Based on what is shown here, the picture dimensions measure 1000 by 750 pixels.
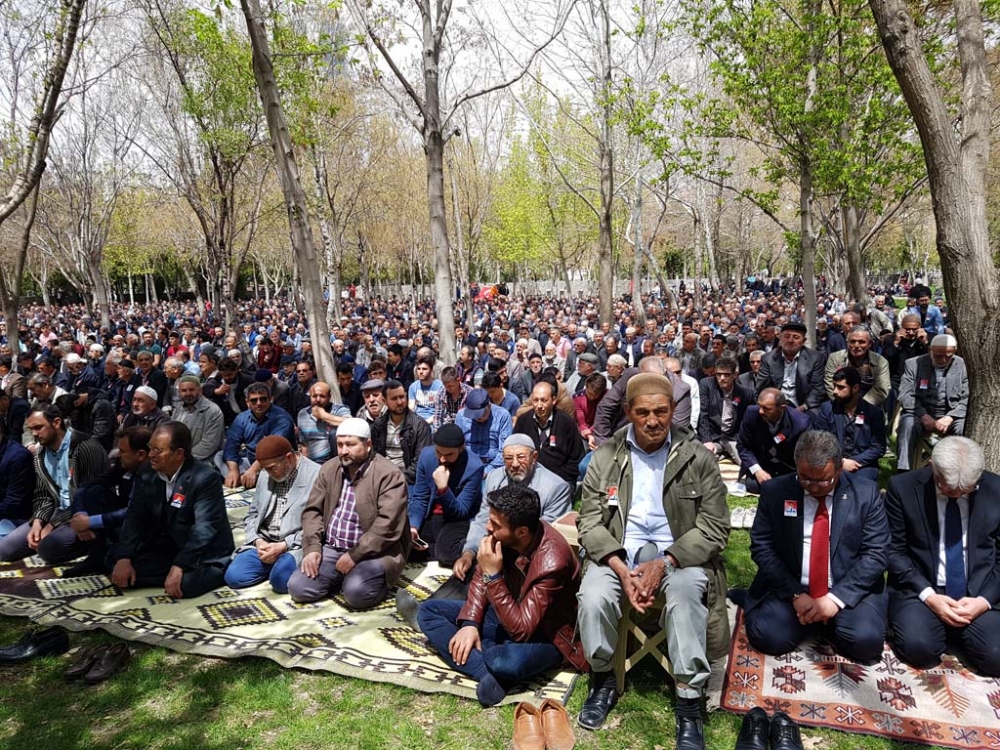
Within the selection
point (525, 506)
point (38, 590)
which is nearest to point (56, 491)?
point (38, 590)

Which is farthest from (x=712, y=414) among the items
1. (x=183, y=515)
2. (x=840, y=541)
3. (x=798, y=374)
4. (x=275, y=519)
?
(x=183, y=515)

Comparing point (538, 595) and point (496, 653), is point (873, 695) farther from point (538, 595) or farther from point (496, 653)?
point (496, 653)

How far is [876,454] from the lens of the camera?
18.8 feet

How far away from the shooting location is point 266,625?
4453 millimetres

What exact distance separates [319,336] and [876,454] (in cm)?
666

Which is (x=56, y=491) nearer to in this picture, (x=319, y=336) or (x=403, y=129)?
(x=319, y=336)

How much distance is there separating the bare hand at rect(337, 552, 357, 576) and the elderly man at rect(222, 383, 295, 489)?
2.33 metres

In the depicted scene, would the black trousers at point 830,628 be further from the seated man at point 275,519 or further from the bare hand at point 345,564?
the seated man at point 275,519

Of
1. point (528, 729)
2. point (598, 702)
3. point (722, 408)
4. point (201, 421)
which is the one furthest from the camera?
point (722, 408)

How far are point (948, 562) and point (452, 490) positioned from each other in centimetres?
348

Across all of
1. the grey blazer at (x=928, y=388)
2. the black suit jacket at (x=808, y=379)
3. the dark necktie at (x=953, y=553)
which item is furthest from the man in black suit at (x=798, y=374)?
the dark necktie at (x=953, y=553)

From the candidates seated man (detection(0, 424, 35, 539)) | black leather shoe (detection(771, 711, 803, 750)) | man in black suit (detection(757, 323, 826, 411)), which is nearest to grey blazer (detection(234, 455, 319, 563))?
seated man (detection(0, 424, 35, 539))

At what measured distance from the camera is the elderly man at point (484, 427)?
20.3 feet

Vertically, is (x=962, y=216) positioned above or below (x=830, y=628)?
above
